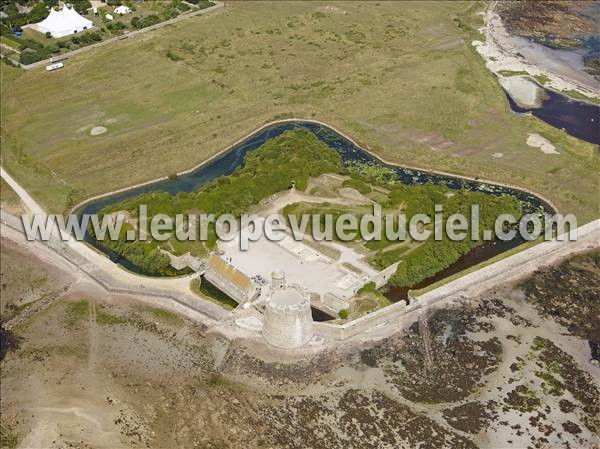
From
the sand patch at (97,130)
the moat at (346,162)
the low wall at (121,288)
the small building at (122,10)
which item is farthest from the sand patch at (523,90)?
the small building at (122,10)

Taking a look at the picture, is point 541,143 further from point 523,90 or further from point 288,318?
point 288,318

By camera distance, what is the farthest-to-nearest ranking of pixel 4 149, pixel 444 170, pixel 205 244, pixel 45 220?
pixel 4 149
pixel 444 170
pixel 45 220
pixel 205 244

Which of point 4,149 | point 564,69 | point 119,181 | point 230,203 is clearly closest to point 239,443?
point 230,203

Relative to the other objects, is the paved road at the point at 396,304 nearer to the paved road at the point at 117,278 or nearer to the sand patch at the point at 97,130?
the paved road at the point at 117,278

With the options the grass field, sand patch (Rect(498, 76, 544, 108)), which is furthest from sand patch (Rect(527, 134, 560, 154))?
sand patch (Rect(498, 76, 544, 108))

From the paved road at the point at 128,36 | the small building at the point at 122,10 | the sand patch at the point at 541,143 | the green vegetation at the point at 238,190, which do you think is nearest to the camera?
the green vegetation at the point at 238,190

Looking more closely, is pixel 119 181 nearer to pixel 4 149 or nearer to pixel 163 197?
pixel 163 197
